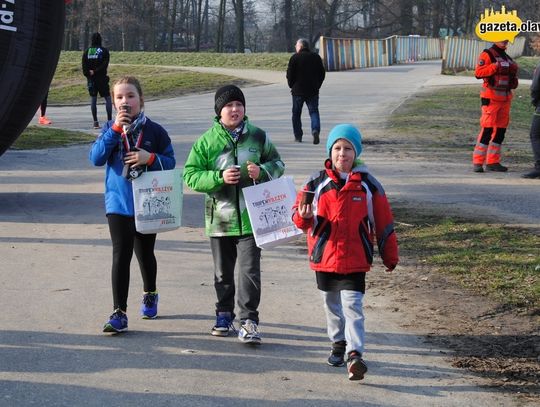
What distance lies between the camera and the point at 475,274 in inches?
310

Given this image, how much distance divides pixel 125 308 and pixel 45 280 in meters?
1.51

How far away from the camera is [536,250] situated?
8656 mm

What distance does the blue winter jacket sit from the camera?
20.7ft

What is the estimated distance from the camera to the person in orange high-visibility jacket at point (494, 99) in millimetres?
14117

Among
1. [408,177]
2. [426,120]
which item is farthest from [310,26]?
[408,177]

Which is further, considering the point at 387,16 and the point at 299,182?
the point at 387,16

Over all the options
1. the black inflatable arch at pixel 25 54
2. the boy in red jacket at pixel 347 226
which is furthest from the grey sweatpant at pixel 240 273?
the black inflatable arch at pixel 25 54

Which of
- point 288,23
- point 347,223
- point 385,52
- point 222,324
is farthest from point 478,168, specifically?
point 288,23

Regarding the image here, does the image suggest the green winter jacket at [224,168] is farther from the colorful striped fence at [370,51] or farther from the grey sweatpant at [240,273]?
the colorful striped fence at [370,51]

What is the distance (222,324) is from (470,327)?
1.62 metres

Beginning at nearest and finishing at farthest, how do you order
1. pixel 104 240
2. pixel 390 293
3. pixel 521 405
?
pixel 521 405
pixel 390 293
pixel 104 240

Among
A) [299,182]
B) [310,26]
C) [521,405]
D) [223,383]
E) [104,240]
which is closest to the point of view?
[521,405]

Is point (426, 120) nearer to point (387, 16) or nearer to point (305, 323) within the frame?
point (305, 323)

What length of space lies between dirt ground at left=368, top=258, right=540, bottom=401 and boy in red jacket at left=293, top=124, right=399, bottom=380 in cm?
77
